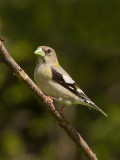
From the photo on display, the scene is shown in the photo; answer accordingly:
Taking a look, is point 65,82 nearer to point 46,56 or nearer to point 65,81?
point 65,81

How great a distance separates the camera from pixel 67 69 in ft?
26.6

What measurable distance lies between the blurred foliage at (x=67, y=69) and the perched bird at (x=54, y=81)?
2723 millimetres

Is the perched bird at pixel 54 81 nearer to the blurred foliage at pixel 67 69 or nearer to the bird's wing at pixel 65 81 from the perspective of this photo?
the bird's wing at pixel 65 81

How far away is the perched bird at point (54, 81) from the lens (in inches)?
179

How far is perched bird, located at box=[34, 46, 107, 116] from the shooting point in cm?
455

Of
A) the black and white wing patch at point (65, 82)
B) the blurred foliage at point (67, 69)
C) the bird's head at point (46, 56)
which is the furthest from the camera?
the blurred foliage at point (67, 69)

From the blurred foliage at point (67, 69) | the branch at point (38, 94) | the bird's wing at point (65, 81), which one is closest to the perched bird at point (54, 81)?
the bird's wing at point (65, 81)

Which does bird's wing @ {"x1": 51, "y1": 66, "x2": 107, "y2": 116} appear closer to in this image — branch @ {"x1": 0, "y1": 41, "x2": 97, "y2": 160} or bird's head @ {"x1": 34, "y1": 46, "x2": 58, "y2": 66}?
bird's head @ {"x1": 34, "y1": 46, "x2": 58, "y2": 66}

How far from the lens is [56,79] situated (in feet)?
15.3

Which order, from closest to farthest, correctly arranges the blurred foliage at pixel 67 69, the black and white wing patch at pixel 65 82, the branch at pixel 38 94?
the branch at pixel 38 94, the black and white wing patch at pixel 65 82, the blurred foliage at pixel 67 69

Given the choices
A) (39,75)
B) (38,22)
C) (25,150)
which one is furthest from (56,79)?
(25,150)

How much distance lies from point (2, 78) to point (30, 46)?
793 mm

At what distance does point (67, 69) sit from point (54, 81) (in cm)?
345

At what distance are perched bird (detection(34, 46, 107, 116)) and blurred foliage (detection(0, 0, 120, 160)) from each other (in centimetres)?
272
